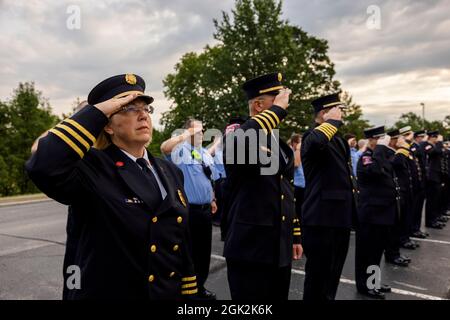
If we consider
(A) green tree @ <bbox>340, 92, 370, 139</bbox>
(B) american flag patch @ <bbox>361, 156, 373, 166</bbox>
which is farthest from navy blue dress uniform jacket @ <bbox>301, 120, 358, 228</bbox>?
(A) green tree @ <bbox>340, 92, 370, 139</bbox>

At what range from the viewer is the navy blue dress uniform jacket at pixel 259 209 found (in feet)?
9.49

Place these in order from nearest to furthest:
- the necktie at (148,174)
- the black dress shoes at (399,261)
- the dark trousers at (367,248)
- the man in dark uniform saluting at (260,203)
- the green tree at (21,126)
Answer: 1. the necktie at (148,174)
2. the man in dark uniform saluting at (260,203)
3. the dark trousers at (367,248)
4. the black dress shoes at (399,261)
5. the green tree at (21,126)

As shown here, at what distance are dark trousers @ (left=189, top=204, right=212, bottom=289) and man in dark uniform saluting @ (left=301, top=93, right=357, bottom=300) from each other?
127 cm

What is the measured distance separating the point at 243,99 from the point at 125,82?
25.4 meters

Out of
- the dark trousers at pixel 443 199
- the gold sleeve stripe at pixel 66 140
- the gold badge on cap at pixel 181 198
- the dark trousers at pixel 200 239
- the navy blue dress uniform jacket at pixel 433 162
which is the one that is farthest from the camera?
the dark trousers at pixel 443 199

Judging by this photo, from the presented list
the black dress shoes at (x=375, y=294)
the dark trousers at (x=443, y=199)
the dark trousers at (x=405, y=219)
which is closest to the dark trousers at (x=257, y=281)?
the black dress shoes at (x=375, y=294)

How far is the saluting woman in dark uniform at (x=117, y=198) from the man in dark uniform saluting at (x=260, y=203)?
95 centimetres

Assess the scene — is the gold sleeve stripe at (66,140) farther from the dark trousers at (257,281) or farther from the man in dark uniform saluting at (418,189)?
the man in dark uniform saluting at (418,189)

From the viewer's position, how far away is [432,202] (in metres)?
9.64

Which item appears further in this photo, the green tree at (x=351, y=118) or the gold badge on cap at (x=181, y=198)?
the green tree at (x=351, y=118)

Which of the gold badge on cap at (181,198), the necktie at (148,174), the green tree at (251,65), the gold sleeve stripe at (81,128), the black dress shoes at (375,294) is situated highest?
the green tree at (251,65)

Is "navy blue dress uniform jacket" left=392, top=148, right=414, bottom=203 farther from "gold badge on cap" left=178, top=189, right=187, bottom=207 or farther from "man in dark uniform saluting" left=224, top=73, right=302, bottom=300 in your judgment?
"gold badge on cap" left=178, top=189, right=187, bottom=207
